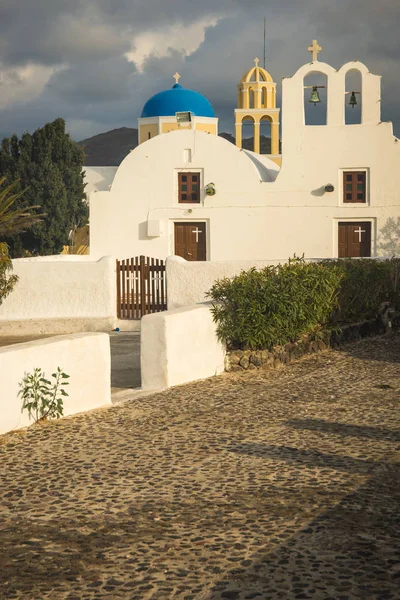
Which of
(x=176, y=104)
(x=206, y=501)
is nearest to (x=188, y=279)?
(x=206, y=501)

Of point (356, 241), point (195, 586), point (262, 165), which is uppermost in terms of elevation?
point (262, 165)

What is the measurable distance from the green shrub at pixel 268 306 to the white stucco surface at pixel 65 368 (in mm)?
2632

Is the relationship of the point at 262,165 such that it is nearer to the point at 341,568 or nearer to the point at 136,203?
the point at 136,203

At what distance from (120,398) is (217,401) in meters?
1.07

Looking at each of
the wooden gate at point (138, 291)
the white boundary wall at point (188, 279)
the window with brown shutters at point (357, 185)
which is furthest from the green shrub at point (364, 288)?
the window with brown shutters at point (357, 185)

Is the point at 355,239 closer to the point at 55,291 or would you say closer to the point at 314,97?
the point at 314,97

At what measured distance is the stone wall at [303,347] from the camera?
36.7 feet

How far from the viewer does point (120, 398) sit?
30.4 ft

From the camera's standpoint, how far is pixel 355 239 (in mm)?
24375

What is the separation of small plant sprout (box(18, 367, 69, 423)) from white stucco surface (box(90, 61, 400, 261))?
16335 mm

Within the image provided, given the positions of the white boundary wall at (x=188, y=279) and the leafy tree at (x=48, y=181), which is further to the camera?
the leafy tree at (x=48, y=181)

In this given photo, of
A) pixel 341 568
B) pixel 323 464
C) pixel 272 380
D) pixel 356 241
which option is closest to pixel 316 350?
pixel 272 380

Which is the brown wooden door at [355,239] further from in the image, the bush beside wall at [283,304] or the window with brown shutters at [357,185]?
the bush beside wall at [283,304]

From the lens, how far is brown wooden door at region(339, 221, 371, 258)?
24328 millimetres
